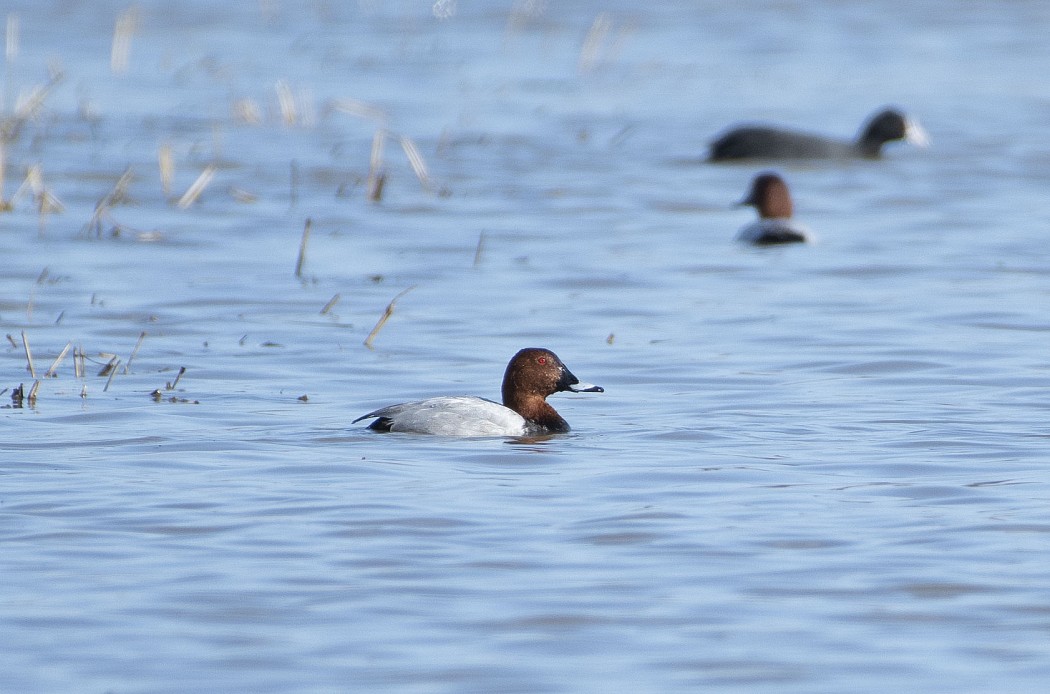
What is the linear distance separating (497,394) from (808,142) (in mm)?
10554

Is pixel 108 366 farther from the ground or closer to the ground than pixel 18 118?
closer to the ground

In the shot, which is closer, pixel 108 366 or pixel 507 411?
pixel 507 411

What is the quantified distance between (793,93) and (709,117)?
3.17 m

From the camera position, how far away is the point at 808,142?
19484 millimetres

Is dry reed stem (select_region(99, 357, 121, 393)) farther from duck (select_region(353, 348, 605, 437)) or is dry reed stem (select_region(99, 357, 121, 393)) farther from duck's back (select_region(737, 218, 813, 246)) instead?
duck's back (select_region(737, 218, 813, 246))

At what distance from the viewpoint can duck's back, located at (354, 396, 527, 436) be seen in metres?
8.20

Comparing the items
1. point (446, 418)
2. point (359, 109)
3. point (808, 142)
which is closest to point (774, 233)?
point (359, 109)

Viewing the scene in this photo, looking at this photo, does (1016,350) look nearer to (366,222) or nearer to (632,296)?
(632,296)

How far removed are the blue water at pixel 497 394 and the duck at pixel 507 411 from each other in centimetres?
9

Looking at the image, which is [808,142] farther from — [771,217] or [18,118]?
[18,118]

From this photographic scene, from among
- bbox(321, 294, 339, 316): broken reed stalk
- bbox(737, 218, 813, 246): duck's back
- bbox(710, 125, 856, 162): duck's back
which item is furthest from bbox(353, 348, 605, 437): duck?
bbox(710, 125, 856, 162): duck's back

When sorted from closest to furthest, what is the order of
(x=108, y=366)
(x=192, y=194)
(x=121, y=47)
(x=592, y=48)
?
(x=108, y=366) < (x=192, y=194) < (x=121, y=47) < (x=592, y=48)

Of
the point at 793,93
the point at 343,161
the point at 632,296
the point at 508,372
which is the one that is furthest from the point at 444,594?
the point at 793,93

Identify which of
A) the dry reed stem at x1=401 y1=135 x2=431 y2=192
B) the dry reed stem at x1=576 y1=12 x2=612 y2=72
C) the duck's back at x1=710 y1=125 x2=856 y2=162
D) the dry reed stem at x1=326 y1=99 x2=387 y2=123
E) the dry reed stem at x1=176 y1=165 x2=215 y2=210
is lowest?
the dry reed stem at x1=176 y1=165 x2=215 y2=210
